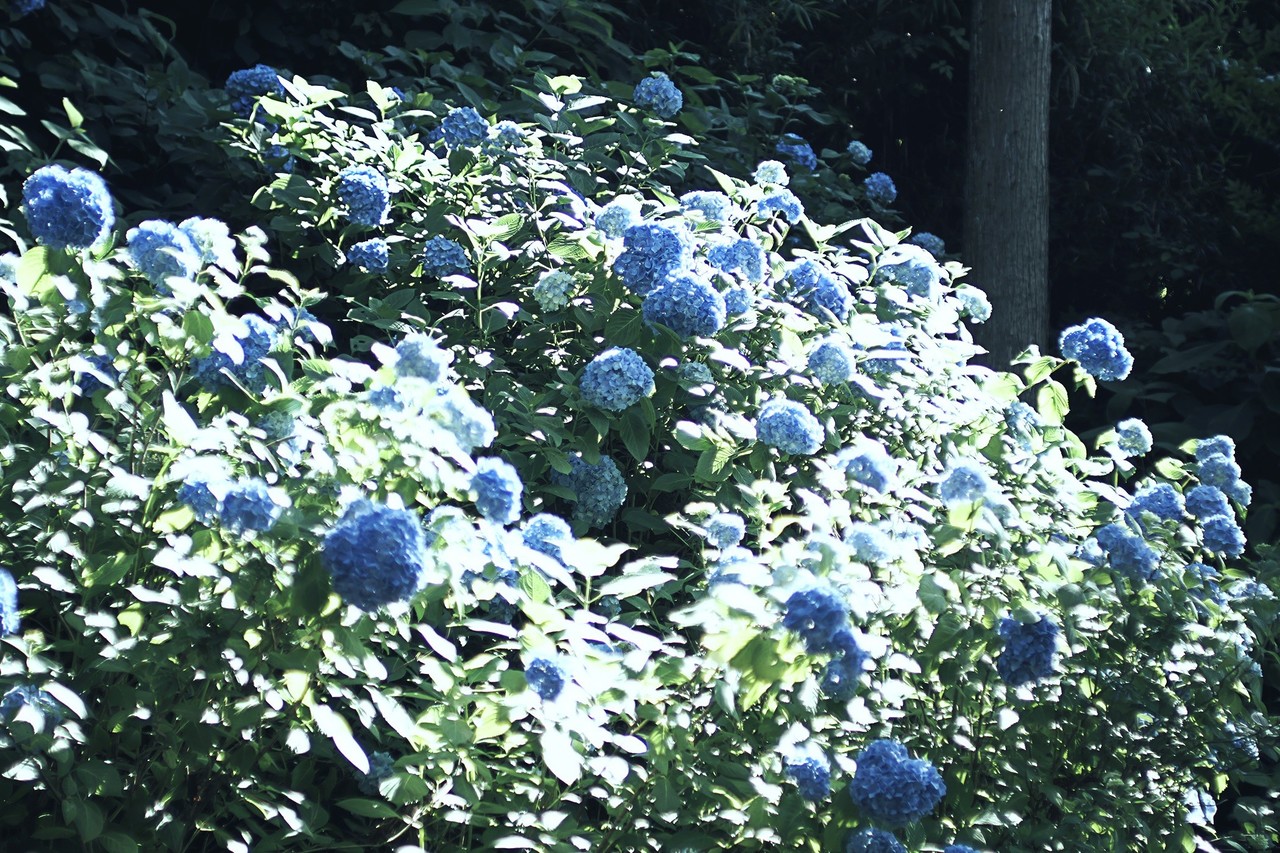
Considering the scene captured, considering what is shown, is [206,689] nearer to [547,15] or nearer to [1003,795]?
[1003,795]

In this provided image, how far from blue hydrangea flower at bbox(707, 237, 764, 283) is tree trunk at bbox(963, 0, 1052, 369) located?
114 inches

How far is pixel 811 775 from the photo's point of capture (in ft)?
5.92

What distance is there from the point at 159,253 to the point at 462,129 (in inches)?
62.6

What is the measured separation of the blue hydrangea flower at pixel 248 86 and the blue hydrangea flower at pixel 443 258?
1079mm

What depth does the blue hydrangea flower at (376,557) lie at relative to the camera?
1563 millimetres

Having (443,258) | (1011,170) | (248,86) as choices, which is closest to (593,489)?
(443,258)

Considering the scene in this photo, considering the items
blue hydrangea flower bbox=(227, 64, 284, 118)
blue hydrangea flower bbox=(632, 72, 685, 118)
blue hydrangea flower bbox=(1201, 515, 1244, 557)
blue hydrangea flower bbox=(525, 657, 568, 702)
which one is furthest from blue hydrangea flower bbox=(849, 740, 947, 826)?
blue hydrangea flower bbox=(227, 64, 284, 118)

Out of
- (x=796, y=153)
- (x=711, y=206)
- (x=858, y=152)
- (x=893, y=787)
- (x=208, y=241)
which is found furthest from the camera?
(x=858, y=152)

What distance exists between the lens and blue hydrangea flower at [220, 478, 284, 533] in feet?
5.43

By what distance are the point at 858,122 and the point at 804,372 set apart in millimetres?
3805

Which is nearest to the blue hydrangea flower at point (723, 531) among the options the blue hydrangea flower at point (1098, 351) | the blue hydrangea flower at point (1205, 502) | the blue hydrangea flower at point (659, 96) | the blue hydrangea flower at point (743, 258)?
the blue hydrangea flower at point (743, 258)

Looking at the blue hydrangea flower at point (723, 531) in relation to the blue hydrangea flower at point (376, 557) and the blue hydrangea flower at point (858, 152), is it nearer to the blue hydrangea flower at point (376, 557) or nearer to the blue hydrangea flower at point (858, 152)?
the blue hydrangea flower at point (376, 557)

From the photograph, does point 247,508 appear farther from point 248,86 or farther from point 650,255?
point 248,86

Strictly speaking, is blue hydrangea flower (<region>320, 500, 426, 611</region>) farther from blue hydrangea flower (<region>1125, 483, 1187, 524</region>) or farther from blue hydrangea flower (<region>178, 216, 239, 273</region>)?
blue hydrangea flower (<region>1125, 483, 1187, 524</region>)
